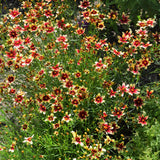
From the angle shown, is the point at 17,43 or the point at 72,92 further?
the point at 17,43

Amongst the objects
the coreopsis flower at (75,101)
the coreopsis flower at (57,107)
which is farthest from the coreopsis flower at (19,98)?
the coreopsis flower at (75,101)

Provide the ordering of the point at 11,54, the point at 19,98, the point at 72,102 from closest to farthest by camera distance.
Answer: the point at 72,102 < the point at 19,98 < the point at 11,54

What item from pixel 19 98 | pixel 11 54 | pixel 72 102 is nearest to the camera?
pixel 72 102

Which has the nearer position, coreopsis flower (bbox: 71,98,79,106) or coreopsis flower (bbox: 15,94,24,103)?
coreopsis flower (bbox: 71,98,79,106)

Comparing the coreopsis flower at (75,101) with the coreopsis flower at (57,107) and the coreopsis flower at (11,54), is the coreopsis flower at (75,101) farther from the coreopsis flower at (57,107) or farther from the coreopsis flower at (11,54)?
the coreopsis flower at (11,54)

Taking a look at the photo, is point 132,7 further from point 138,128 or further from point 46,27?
point 138,128

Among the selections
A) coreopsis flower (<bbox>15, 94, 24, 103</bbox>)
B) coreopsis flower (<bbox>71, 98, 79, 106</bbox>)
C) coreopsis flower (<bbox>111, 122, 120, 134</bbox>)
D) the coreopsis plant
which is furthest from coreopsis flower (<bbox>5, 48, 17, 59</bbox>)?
coreopsis flower (<bbox>111, 122, 120, 134</bbox>)

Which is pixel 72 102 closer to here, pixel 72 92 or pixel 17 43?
pixel 72 92

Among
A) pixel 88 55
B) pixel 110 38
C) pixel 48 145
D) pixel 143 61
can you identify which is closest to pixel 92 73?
pixel 88 55

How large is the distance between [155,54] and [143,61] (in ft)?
2.77

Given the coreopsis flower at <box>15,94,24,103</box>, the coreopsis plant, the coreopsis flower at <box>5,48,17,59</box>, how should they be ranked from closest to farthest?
1. the coreopsis plant
2. the coreopsis flower at <box>15,94,24,103</box>
3. the coreopsis flower at <box>5,48,17,59</box>

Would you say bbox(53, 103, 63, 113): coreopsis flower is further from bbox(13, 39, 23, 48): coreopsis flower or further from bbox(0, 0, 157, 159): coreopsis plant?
bbox(13, 39, 23, 48): coreopsis flower

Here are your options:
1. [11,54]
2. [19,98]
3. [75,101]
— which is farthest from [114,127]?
[11,54]

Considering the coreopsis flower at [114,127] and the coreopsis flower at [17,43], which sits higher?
the coreopsis flower at [17,43]
